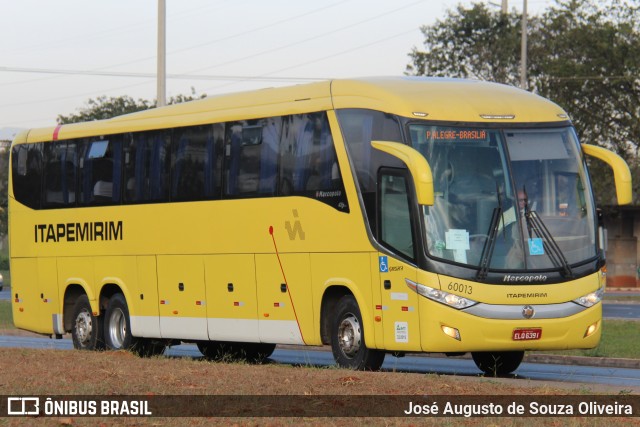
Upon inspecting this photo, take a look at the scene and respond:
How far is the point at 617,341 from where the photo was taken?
1051 inches

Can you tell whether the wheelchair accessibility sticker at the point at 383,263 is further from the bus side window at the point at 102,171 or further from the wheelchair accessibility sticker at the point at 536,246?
the bus side window at the point at 102,171

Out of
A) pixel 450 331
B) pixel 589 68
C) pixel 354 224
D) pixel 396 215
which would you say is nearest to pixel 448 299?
pixel 450 331

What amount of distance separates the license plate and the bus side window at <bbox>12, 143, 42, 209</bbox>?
11543 mm

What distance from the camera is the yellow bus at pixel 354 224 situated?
17469mm

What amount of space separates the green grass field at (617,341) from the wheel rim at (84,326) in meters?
8.31

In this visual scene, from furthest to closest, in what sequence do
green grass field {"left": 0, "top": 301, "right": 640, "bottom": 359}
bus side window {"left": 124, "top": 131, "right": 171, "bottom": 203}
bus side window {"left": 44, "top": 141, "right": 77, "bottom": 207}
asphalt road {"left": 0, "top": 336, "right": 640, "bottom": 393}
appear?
bus side window {"left": 44, "top": 141, "right": 77, "bottom": 207}, green grass field {"left": 0, "top": 301, "right": 640, "bottom": 359}, bus side window {"left": 124, "top": 131, "right": 171, "bottom": 203}, asphalt road {"left": 0, "top": 336, "right": 640, "bottom": 393}

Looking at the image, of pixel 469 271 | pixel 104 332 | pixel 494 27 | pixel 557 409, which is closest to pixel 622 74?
pixel 494 27

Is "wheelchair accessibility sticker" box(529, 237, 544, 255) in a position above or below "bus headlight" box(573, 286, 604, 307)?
above

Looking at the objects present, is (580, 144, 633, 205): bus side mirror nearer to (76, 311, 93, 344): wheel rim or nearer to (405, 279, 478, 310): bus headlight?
(405, 279, 478, 310): bus headlight

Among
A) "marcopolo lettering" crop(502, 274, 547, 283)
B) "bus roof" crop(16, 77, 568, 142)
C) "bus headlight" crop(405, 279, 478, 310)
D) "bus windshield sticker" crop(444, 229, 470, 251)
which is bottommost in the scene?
"bus headlight" crop(405, 279, 478, 310)

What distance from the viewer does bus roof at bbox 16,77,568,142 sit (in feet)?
59.8

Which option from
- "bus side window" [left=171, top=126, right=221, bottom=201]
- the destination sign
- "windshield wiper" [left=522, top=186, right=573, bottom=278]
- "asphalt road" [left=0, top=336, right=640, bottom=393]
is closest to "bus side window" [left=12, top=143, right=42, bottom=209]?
"asphalt road" [left=0, top=336, right=640, bottom=393]

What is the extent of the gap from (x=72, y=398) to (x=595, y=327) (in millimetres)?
8089

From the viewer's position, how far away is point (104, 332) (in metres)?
24.1
